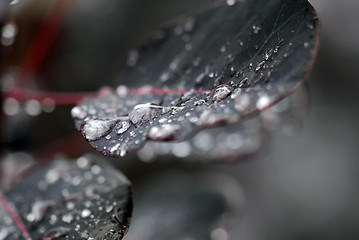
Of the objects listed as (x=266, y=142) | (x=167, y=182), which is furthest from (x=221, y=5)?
(x=167, y=182)

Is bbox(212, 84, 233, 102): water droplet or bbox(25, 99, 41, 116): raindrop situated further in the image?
bbox(25, 99, 41, 116): raindrop

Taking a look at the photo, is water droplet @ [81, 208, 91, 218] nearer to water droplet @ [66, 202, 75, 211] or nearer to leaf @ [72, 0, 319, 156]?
water droplet @ [66, 202, 75, 211]

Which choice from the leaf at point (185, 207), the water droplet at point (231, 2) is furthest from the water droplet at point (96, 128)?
A: the leaf at point (185, 207)

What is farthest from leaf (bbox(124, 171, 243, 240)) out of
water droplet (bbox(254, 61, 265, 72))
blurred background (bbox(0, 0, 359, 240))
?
water droplet (bbox(254, 61, 265, 72))

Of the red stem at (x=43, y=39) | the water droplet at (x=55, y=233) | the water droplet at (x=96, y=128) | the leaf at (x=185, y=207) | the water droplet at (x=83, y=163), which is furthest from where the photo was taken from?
the red stem at (x=43, y=39)

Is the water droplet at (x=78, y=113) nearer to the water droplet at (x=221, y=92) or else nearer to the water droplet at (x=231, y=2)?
the water droplet at (x=221, y=92)

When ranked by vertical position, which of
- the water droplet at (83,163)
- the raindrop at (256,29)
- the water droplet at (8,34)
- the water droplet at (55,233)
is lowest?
the water droplet at (83,163)
